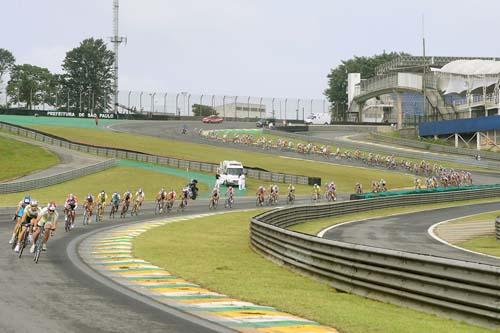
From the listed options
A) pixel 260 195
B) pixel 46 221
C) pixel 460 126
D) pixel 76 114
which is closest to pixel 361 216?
pixel 260 195

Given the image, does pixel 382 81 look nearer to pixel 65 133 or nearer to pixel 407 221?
pixel 65 133

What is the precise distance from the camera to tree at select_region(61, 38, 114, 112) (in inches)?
7411

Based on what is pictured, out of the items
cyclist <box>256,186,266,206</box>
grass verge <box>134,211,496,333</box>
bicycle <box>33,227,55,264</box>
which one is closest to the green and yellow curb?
grass verge <box>134,211,496,333</box>

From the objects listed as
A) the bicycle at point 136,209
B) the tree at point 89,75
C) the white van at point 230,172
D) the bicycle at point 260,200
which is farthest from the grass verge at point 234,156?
the tree at point 89,75

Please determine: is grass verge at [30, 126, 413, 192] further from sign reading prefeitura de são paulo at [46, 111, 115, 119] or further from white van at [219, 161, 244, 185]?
sign reading prefeitura de são paulo at [46, 111, 115, 119]

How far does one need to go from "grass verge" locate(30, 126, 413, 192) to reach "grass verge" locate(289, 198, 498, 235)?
14927 mm

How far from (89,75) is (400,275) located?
185 m

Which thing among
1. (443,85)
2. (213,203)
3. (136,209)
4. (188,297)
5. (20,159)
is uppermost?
(443,85)

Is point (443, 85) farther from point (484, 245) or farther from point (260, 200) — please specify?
point (484, 245)

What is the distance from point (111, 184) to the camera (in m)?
58.1

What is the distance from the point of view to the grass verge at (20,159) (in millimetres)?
61884

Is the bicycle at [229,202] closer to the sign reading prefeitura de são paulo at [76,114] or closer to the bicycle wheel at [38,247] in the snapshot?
the bicycle wheel at [38,247]

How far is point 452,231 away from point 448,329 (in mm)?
22165

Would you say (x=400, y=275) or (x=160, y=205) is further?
(x=160, y=205)
